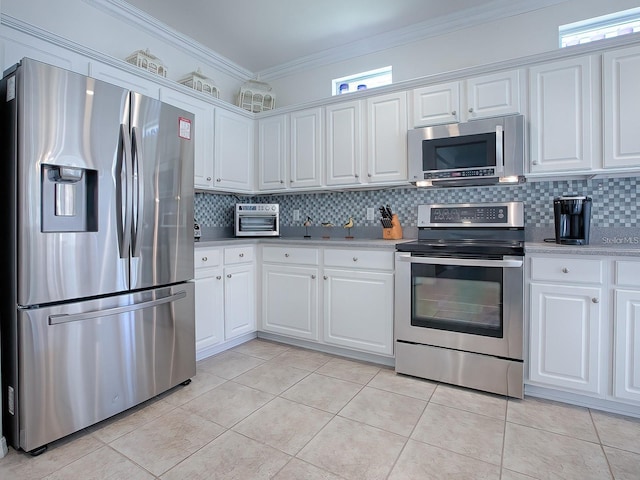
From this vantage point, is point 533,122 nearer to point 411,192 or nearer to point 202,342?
point 411,192

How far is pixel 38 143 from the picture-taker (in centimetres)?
162

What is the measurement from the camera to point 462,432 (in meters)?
1.83

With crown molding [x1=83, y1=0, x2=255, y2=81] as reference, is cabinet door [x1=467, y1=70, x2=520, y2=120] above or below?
below

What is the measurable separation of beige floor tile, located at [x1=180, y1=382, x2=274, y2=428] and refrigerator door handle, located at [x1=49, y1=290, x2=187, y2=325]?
63cm

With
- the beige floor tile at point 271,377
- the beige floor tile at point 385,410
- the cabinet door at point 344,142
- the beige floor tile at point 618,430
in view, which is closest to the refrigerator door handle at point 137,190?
the beige floor tile at point 271,377

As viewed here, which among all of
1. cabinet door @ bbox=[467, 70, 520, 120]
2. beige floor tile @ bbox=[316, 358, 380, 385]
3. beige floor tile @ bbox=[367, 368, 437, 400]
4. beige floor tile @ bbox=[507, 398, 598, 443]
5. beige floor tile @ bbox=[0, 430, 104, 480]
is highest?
cabinet door @ bbox=[467, 70, 520, 120]

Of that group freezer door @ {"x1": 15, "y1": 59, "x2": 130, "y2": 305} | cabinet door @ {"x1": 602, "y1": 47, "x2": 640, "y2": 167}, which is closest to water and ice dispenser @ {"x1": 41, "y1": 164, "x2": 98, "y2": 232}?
freezer door @ {"x1": 15, "y1": 59, "x2": 130, "y2": 305}

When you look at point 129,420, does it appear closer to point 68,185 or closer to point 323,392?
point 323,392

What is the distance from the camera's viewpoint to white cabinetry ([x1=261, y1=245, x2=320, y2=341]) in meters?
2.98

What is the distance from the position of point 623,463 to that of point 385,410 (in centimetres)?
107

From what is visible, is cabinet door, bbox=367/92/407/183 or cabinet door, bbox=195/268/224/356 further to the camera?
Result: cabinet door, bbox=367/92/407/183

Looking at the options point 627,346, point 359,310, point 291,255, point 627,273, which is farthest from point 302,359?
point 627,273

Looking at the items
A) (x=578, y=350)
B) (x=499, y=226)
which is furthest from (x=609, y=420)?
(x=499, y=226)

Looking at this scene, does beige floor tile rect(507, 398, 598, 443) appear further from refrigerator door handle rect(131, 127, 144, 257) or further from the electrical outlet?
refrigerator door handle rect(131, 127, 144, 257)
